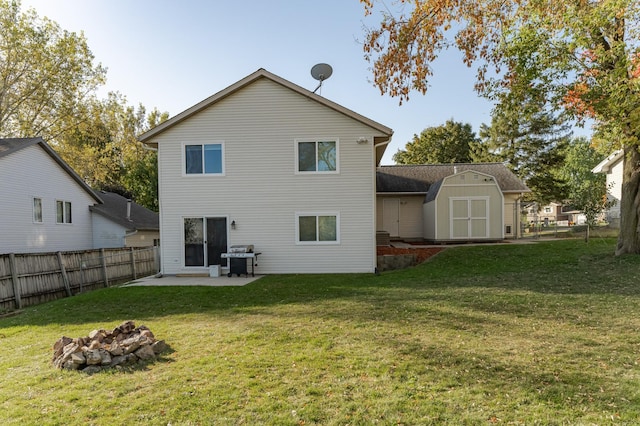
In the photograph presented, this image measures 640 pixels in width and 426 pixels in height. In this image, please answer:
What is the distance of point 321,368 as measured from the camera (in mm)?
4078

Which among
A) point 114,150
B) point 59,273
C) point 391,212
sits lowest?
point 59,273

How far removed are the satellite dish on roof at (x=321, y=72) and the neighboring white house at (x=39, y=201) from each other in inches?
506

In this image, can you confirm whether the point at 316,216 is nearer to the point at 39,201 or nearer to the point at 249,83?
the point at 249,83

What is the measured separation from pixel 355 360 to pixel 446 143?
39.2 m

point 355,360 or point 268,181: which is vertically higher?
point 268,181

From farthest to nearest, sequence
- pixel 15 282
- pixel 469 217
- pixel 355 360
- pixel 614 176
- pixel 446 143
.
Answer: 1. pixel 446 143
2. pixel 614 176
3. pixel 469 217
4. pixel 15 282
5. pixel 355 360

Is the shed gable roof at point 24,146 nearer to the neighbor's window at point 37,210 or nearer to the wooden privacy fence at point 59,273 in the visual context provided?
the neighbor's window at point 37,210

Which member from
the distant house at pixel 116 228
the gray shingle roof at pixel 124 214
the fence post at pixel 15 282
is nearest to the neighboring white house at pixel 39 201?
the distant house at pixel 116 228

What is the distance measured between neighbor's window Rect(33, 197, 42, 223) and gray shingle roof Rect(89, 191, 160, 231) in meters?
3.69

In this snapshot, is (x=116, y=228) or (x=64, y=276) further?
(x=116, y=228)

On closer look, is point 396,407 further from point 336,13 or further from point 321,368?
point 336,13

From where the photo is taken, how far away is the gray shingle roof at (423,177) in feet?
61.6

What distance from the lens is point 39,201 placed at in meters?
16.4

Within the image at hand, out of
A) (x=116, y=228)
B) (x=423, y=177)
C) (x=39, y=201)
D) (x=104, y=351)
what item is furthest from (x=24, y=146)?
(x=423, y=177)
